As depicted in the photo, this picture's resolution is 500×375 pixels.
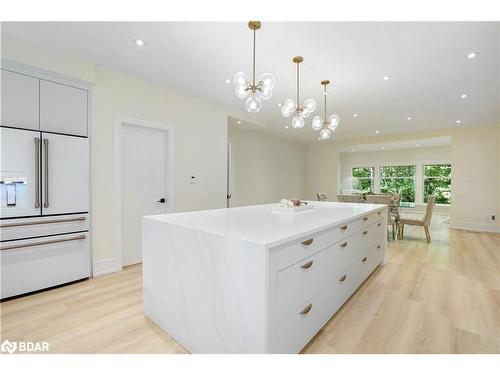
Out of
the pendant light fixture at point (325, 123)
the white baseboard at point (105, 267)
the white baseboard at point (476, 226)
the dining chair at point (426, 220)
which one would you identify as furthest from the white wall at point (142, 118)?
the white baseboard at point (476, 226)

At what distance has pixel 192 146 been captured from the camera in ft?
13.3

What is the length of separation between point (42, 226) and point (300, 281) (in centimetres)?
271

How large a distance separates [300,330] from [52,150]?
294 centimetres

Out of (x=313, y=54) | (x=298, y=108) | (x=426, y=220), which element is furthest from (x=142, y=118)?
(x=426, y=220)

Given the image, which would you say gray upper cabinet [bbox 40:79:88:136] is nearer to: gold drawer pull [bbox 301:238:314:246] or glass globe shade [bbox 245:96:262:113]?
glass globe shade [bbox 245:96:262:113]

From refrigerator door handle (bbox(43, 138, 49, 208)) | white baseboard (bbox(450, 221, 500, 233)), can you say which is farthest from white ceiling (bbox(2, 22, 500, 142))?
white baseboard (bbox(450, 221, 500, 233))

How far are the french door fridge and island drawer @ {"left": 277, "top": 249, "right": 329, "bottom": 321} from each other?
2.61 m

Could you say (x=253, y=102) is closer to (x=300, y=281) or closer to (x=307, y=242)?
(x=307, y=242)

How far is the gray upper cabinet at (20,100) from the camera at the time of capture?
91.4 inches

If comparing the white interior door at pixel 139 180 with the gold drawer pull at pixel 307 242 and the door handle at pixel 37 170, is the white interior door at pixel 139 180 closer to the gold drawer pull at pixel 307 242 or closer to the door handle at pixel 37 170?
the door handle at pixel 37 170

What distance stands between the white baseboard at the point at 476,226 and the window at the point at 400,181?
375 centimetres
